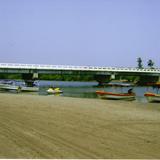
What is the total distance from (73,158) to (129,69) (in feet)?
298

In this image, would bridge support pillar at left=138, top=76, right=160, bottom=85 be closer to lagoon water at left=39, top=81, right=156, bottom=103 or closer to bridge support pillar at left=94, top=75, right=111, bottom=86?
bridge support pillar at left=94, top=75, right=111, bottom=86

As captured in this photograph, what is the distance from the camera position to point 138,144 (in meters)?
10.2

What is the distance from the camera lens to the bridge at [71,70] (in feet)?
260

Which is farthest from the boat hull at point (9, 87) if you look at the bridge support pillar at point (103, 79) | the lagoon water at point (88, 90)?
the bridge support pillar at point (103, 79)

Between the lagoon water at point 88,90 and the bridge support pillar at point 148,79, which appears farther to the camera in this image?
the bridge support pillar at point 148,79

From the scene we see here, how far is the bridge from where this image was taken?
79.4 m

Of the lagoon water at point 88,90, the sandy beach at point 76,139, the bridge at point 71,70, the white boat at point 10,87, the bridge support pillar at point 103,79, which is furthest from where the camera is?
the bridge support pillar at point 103,79

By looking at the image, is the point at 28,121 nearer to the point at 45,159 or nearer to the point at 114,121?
the point at 114,121

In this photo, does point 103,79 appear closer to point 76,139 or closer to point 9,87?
point 9,87

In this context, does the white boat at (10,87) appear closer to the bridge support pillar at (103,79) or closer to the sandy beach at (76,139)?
the sandy beach at (76,139)

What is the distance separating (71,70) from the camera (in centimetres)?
8681

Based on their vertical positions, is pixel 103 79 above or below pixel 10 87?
above

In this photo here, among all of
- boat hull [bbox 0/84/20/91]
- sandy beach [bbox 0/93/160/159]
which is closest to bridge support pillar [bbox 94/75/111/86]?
boat hull [bbox 0/84/20/91]

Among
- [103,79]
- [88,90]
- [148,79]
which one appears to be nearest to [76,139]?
[88,90]
